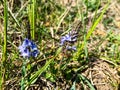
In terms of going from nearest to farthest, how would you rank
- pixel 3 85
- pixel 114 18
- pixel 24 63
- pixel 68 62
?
pixel 3 85 → pixel 24 63 → pixel 68 62 → pixel 114 18

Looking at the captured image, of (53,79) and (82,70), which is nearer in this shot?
(53,79)

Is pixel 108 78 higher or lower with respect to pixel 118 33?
lower

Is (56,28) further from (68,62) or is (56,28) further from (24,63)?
(24,63)

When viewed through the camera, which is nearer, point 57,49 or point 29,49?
point 29,49

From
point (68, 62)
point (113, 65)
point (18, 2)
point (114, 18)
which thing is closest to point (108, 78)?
point (113, 65)

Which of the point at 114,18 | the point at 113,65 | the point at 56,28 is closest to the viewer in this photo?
the point at 113,65

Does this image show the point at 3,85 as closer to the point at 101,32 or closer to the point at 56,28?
the point at 56,28

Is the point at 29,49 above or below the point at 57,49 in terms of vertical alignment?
above

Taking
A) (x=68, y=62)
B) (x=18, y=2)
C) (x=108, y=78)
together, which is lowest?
(x=108, y=78)

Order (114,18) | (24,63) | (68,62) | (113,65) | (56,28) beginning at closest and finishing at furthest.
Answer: (24,63) < (68,62) < (113,65) < (56,28) < (114,18)

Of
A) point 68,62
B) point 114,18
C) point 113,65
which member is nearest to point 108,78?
point 113,65
